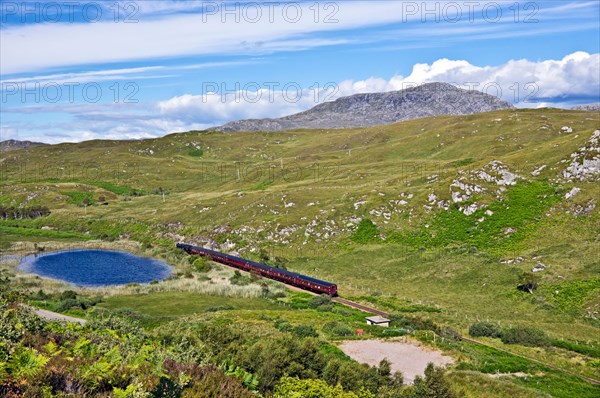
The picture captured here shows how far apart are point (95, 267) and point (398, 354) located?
6979 cm

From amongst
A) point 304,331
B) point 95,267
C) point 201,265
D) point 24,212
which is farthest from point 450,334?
point 24,212

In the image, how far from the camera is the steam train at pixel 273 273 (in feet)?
206

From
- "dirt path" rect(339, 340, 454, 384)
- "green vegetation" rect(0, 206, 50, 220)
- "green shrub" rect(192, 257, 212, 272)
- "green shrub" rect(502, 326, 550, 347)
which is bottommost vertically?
"green vegetation" rect(0, 206, 50, 220)

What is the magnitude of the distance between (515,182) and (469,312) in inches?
1653

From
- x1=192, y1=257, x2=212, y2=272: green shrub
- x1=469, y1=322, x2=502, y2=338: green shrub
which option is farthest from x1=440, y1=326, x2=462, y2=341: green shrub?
x1=192, y1=257, x2=212, y2=272: green shrub

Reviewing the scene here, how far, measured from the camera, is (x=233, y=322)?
146 ft

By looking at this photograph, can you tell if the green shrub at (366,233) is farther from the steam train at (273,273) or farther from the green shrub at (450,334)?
the green shrub at (450,334)

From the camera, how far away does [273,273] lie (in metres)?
73.0

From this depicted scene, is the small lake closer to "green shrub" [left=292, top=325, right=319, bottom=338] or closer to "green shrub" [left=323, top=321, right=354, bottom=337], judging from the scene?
"green shrub" [left=323, top=321, right=354, bottom=337]

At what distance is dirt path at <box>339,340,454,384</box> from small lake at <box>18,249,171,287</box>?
1906 inches

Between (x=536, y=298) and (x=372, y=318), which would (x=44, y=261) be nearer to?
(x=372, y=318)

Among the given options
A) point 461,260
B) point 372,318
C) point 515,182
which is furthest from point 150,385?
point 515,182

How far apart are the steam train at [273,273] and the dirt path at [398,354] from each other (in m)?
21.6

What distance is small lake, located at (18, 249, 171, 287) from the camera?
80375mm
